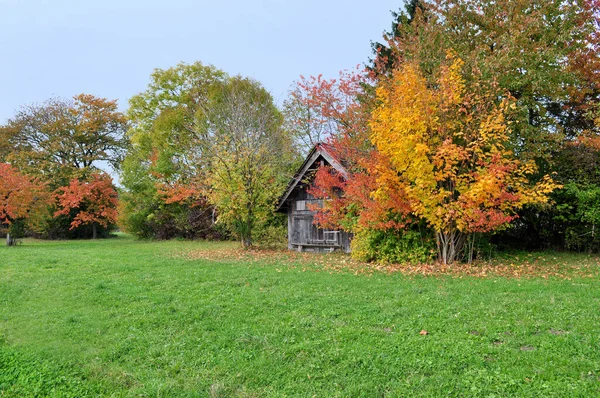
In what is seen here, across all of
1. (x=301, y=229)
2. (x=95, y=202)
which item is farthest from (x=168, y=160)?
(x=301, y=229)

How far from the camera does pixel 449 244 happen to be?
35.6ft

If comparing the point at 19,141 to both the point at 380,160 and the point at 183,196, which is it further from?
the point at 380,160

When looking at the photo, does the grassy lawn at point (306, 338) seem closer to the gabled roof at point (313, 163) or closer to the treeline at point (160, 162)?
the gabled roof at point (313, 163)

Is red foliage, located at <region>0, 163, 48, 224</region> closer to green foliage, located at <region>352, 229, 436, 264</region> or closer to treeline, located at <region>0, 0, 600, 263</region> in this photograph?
treeline, located at <region>0, 0, 600, 263</region>

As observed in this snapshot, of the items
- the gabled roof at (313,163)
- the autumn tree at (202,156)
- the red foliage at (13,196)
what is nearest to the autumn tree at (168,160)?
the autumn tree at (202,156)

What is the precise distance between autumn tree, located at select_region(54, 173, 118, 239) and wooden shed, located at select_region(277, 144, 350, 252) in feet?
56.6

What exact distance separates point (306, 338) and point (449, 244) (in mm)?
7412

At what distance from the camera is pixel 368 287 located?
7.68m

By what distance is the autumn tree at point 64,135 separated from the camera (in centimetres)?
2992

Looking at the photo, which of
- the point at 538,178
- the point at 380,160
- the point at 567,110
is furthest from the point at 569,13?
the point at 380,160

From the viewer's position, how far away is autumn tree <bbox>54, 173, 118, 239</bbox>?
1078 inches

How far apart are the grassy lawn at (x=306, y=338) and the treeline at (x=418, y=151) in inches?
116

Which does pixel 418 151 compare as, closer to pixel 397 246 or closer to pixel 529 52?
pixel 397 246

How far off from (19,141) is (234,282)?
32758mm
